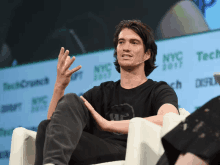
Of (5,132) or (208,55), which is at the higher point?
(208,55)

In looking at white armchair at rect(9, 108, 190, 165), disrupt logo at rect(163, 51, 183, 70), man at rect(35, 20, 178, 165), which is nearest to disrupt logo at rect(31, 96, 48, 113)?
disrupt logo at rect(163, 51, 183, 70)

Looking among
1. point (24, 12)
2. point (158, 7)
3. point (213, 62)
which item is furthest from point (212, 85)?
point (24, 12)

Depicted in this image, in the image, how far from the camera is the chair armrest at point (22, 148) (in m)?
1.31

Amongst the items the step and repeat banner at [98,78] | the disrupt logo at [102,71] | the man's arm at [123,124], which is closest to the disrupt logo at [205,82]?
the step and repeat banner at [98,78]

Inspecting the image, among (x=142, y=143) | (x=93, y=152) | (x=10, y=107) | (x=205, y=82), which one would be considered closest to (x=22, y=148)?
(x=93, y=152)

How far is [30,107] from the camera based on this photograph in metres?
3.14

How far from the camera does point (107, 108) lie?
1.48 meters

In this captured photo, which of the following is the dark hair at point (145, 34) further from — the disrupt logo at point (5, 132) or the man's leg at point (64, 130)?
the disrupt logo at point (5, 132)

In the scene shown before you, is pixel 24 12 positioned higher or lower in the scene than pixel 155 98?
higher

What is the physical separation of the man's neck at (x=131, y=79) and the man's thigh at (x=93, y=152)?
1.42 ft

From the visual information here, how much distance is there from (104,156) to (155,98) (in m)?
0.41

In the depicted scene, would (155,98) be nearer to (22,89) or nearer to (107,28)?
(107,28)

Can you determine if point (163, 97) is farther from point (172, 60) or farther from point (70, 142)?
point (172, 60)

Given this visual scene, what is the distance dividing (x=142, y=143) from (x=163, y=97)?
1.27 ft
